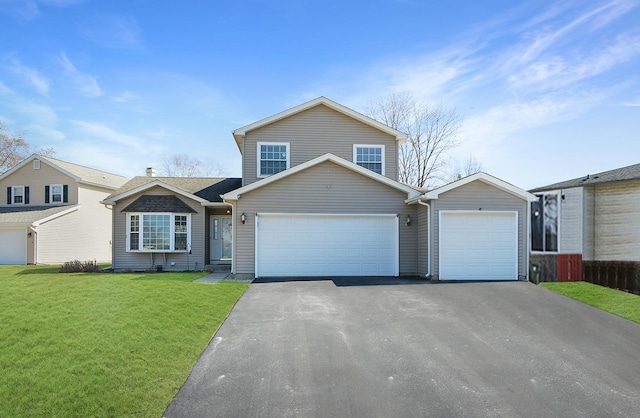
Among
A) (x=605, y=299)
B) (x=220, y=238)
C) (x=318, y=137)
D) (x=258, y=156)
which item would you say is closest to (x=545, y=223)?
(x=605, y=299)

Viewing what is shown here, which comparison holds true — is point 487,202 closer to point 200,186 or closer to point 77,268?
point 200,186

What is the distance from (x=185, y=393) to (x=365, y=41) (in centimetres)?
1333

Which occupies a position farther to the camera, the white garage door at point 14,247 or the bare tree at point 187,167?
the bare tree at point 187,167

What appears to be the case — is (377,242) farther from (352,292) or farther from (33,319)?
(33,319)

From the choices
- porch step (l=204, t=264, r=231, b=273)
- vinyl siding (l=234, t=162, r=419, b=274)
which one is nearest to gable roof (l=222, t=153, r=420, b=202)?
vinyl siding (l=234, t=162, r=419, b=274)

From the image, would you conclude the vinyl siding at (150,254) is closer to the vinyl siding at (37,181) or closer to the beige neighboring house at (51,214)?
the beige neighboring house at (51,214)

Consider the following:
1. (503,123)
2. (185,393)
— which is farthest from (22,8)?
(503,123)

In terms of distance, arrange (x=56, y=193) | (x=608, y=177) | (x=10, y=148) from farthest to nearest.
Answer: (x=10, y=148), (x=56, y=193), (x=608, y=177)

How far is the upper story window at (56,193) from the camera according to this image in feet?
78.0

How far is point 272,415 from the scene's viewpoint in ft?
14.5

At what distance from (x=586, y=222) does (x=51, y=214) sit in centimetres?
2687

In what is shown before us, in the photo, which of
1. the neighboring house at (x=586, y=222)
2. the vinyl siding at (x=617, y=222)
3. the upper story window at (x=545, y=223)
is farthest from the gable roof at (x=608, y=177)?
the upper story window at (x=545, y=223)

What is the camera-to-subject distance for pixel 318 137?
1661 centimetres

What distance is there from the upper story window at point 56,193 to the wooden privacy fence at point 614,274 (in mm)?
27517
